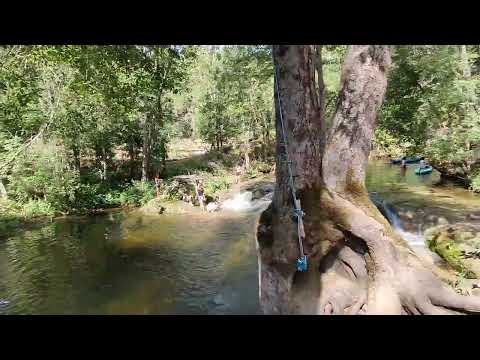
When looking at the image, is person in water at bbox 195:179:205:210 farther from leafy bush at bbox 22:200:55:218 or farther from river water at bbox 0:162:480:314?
leafy bush at bbox 22:200:55:218

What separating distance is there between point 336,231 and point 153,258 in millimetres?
8984

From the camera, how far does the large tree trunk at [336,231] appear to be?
16.3ft

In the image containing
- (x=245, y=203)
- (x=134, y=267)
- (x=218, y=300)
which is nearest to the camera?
(x=218, y=300)

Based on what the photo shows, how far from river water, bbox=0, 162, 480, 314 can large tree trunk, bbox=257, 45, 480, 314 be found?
144 inches

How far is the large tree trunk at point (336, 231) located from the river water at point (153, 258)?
3.65 metres

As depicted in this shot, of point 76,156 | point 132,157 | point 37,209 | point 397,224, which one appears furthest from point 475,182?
point 76,156

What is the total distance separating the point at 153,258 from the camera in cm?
1294

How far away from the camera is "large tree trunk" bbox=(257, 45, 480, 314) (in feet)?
16.3

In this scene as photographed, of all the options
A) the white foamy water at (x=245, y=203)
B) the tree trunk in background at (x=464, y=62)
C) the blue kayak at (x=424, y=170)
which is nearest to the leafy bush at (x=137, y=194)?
the white foamy water at (x=245, y=203)

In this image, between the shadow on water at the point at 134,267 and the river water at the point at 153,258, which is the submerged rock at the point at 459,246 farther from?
the shadow on water at the point at 134,267

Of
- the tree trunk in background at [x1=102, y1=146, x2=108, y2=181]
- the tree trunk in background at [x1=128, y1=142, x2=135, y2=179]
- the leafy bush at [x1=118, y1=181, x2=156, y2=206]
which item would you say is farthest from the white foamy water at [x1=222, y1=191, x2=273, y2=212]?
the tree trunk in background at [x1=128, y1=142, x2=135, y2=179]

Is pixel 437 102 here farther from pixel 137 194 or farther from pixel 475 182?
pixel 137 194
